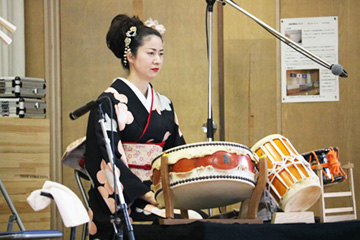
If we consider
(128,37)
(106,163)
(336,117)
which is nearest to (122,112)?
(106,163)

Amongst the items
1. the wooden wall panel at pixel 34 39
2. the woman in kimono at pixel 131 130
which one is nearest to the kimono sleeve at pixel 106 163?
the woman in kimono at pixel 131 130

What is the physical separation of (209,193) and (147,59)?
99 centimetres

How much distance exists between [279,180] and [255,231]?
0.30 metres

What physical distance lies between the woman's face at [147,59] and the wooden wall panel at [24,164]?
2.82 feet

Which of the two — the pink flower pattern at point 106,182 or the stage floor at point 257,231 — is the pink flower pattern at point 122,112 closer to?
the pink flower pattern at point 106,182

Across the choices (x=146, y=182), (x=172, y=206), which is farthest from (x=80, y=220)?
(x=146, y=182)

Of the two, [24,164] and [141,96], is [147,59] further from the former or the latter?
[24,164]

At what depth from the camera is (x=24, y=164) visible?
139 inches

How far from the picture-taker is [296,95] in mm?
4219

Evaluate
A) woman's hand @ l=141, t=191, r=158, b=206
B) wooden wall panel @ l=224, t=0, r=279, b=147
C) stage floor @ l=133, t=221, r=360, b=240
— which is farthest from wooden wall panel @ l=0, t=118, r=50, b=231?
stage floor @ l=133, t=221, r=360, b=240

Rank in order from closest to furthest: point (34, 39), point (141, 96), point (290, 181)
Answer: point (290, 181)
point (141, 96)
point (34, 39)

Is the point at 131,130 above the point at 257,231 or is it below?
above

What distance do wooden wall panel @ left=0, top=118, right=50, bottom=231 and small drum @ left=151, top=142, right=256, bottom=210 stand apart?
1473 mm

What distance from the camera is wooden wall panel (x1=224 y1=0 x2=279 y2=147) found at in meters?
4.19
